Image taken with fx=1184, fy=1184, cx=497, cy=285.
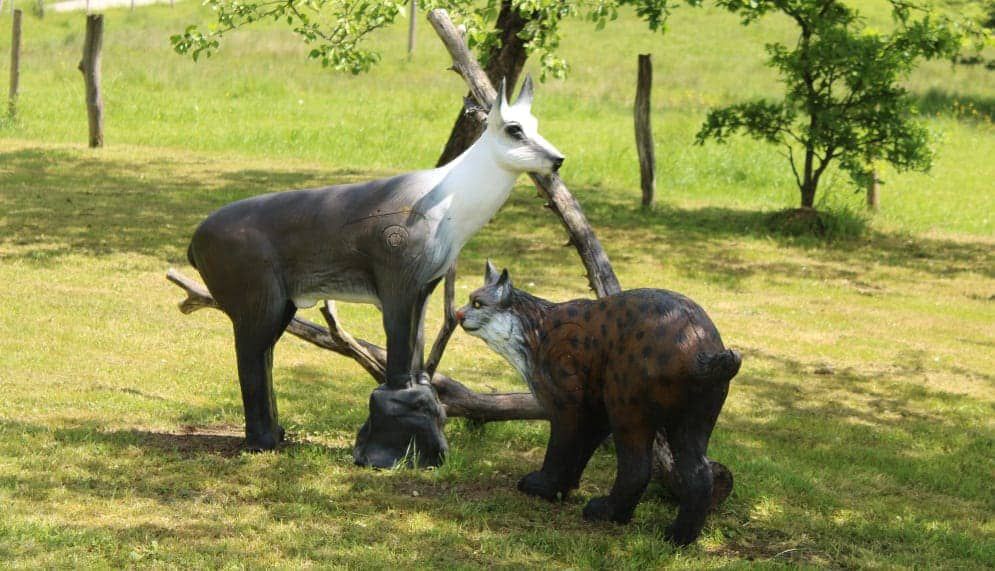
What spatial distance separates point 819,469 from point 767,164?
559 inches

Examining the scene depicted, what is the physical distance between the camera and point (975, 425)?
932 cm

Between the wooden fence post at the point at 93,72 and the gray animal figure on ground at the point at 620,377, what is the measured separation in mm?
15150

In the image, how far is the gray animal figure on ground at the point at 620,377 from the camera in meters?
5.82

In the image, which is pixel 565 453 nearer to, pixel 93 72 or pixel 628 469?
pixel 628 469

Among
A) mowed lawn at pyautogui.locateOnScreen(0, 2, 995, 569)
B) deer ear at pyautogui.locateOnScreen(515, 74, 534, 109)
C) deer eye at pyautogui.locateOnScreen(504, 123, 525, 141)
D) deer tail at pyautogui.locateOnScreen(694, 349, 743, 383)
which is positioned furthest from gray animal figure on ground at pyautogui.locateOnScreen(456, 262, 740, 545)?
deer ear at pyautogui.locateOnScreen(515, 74, 534, 109)

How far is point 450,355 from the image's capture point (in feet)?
35.2

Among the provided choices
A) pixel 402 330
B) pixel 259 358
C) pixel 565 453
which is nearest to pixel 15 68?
pixel 259 358

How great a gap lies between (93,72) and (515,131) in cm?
1517

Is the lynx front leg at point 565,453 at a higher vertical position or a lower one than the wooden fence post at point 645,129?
lower

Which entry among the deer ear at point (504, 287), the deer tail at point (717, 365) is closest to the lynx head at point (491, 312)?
A: the deer ear at point (504, 287)

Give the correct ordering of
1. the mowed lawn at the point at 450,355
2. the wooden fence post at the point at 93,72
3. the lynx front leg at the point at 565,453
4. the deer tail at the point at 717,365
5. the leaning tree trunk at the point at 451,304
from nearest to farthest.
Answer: the deer tail at the point at 717,365, the mowed lawn at the point at 450,355, the lynx front leg at the point at 565,453, the leaning tree trunk at the point at 451,304, the wooden fence post at the point at 93,72

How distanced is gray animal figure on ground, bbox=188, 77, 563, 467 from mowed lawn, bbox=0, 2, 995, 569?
33cm

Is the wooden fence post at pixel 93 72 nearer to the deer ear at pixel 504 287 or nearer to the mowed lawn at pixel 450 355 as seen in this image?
the mowed lawn at pixel 450 355

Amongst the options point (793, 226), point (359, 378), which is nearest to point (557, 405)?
point (359, 378)
